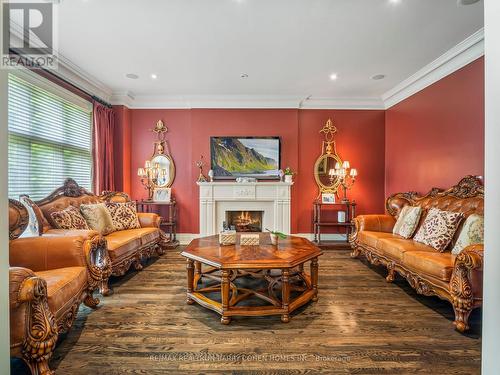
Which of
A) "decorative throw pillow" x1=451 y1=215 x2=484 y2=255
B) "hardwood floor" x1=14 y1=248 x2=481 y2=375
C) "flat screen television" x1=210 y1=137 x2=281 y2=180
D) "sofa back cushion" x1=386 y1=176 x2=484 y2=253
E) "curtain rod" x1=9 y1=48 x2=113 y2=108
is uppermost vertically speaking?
"curtain rod" x1=9 y1=48 x2=113 y2=108

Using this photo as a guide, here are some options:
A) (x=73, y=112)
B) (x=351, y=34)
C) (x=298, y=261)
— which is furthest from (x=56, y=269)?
(x=351, y=34)

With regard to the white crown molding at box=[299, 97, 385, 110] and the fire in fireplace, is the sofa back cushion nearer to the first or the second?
the white crown molding at box=[299, 97, 385, 110]

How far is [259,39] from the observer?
9.61 ft

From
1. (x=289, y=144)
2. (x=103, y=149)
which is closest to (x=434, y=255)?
(x=289, y=144)

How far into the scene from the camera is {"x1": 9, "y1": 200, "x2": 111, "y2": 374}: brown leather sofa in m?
1.43

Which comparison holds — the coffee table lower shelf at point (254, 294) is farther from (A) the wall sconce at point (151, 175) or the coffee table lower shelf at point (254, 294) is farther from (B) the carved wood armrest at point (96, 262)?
(A) the wall sconce at point (151, 175)

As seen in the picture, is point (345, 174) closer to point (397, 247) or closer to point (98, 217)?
point (397, 247)

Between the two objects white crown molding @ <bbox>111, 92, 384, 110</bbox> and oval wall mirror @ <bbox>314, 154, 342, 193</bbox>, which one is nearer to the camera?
white crown molding @ <bbox>111, 92, 384, 110</bbox>

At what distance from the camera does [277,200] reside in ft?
16.0

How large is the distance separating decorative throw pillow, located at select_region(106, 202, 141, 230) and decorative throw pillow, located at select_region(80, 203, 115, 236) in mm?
141

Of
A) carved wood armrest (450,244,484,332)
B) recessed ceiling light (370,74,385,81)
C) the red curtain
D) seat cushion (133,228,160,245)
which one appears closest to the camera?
carved wood armrest (450,244,484,332)

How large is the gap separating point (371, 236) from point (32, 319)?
3699 mm

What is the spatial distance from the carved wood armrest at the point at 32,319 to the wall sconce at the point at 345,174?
15.0 feet

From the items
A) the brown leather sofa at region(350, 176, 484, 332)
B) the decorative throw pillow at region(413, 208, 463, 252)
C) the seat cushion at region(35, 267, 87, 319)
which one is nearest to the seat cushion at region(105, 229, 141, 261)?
the seat cushion at region(35, 267, 87, 319)
